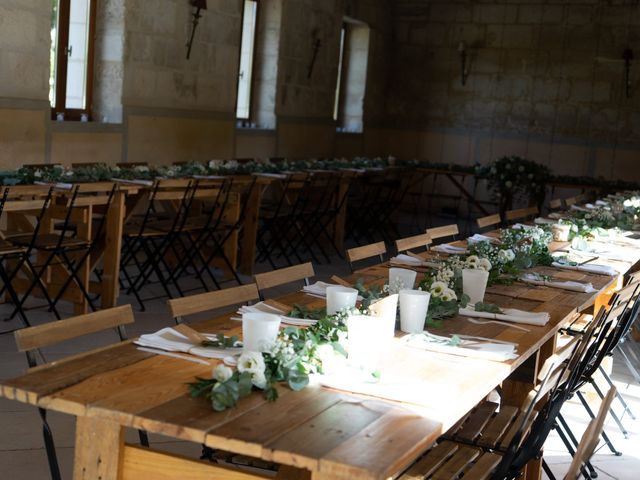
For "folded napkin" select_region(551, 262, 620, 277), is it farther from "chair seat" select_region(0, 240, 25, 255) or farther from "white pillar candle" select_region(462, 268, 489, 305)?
"chair seat" select_region(0, 240, 25, 255)

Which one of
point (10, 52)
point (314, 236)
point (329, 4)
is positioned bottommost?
point (314, 236)

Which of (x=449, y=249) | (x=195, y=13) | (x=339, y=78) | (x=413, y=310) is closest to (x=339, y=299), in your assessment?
(x=413, y=310)

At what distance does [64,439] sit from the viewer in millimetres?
3920

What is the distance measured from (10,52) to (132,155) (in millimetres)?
1988

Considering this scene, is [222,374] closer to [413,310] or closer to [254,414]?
[254,414]

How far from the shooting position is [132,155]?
9633mm

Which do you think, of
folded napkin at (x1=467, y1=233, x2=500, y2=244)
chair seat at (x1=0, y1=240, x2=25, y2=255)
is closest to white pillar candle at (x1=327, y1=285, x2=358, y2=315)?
folded napkin at (x1=467, y1=233, x2=500, y2=244)

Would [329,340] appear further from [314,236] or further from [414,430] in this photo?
[314,236]

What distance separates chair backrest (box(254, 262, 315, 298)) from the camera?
12.1ft

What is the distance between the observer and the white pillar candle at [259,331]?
8.36 feet

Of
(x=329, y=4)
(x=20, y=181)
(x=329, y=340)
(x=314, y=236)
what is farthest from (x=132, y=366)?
(x=329, y=4)

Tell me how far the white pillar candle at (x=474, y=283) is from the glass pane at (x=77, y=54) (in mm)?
6528

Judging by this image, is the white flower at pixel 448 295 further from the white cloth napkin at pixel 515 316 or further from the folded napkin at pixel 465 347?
the folded napkin at pixel 465 347

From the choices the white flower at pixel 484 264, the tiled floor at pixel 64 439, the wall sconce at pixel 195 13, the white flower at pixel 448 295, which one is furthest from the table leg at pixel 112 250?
the wall sconce at pixel 195 13
